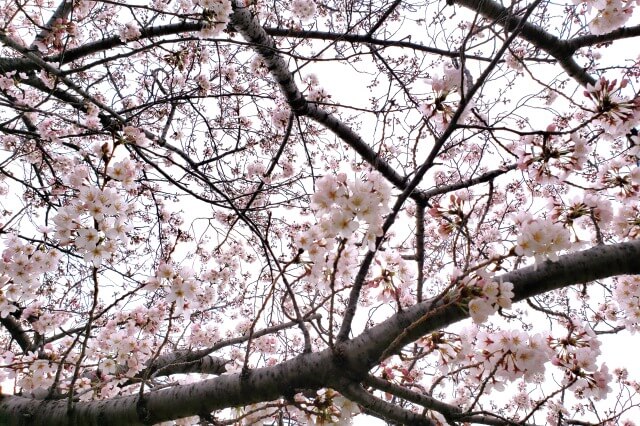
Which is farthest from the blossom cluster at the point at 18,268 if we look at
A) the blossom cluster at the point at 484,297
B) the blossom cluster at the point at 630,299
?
the blossom cluster at the point at 630,299

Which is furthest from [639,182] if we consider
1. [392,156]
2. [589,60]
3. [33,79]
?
[33,79]

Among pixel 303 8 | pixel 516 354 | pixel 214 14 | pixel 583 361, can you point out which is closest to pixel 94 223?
pixel 214 14

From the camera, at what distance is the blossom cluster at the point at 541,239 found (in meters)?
1.46

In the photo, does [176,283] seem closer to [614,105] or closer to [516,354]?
[516,354]

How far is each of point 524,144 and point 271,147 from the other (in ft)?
10.9

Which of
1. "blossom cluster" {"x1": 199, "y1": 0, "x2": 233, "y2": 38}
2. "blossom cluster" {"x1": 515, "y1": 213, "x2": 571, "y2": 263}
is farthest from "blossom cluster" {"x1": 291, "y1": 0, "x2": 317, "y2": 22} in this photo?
"blossom cluster" {"x1": 515, "y1": 213, "x2": 571, "y2": 263}

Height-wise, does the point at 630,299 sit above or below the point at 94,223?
below

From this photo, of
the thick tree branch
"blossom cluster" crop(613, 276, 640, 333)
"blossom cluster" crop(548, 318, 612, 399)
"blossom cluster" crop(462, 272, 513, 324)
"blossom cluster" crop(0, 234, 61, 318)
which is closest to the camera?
"blossom cluster" crop(462, 272, 513, 324)

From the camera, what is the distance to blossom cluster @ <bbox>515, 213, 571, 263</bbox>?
1457mm

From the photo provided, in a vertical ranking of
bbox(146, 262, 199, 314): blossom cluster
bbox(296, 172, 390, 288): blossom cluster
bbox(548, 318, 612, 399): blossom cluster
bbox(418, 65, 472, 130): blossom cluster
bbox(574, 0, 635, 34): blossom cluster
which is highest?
bbox(574, 0, 635, 34): blossom cluster

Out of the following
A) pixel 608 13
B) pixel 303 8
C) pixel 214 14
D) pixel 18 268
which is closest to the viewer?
pixel 608 13

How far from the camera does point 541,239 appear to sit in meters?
1.46

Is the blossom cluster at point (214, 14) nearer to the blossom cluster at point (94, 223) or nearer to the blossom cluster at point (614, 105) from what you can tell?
the blossom cluster at point (94, 223)

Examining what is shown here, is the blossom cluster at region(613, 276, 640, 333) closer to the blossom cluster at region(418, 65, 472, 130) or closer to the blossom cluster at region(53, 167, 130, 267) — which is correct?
the blossom cluster at region(418, 65, 472, 130)
